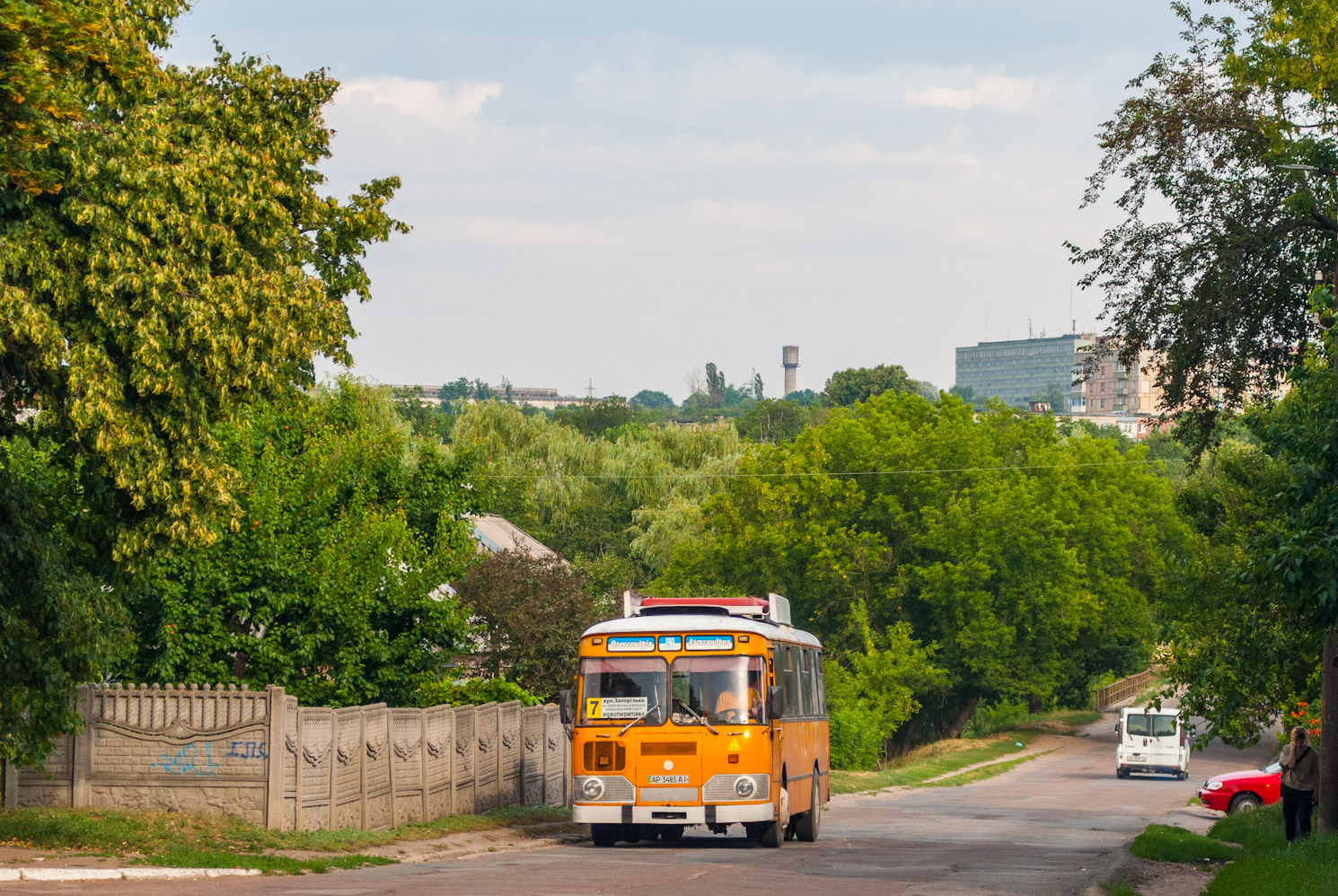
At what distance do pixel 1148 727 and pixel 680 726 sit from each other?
109 ft

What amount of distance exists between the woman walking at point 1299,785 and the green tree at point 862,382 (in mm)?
110269

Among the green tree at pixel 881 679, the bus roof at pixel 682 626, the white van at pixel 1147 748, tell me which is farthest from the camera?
the green tree at pixel 881 679

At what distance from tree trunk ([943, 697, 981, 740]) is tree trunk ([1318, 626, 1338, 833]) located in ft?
156

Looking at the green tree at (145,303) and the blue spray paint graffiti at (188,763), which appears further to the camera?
the blue spray paint graffiti at (188,763)

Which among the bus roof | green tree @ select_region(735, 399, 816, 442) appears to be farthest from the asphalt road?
green tree @ select_region(735, 399, 816, 442)

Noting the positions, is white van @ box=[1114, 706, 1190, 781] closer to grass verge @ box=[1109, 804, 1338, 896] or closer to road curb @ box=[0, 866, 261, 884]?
grass verge @ box=[1109, 804, 1338, 896]

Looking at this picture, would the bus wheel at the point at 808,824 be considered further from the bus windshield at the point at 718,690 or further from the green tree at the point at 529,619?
the green tree at the point at 529,619

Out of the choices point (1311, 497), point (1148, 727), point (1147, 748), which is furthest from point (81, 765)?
point (1148, 727)

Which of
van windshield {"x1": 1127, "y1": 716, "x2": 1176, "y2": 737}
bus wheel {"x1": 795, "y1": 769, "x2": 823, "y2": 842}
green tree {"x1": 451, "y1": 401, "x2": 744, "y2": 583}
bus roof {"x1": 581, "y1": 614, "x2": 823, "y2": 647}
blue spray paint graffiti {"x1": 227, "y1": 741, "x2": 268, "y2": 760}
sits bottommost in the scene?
bus wheel {"x1": 795, "y1": 769, "x2": 823, "y2": 842}

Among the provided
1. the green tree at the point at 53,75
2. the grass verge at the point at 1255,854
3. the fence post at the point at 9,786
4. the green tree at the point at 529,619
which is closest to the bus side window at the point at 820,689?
the grass verge at the point at 1255,854

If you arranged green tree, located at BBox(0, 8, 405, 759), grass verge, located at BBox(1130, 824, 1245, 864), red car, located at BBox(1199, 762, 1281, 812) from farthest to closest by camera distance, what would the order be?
red car, located at BBox(1199, 762, 1281, 812)
grass verge, located at BBox(1130, 824, 1245, 864)
green tree, located at BBox(0, 8, 405, 759)

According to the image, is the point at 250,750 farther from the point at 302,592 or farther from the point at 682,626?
the point at 682,626

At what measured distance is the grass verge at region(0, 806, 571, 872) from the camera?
51.2 feet

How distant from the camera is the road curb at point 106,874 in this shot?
13.8 m
